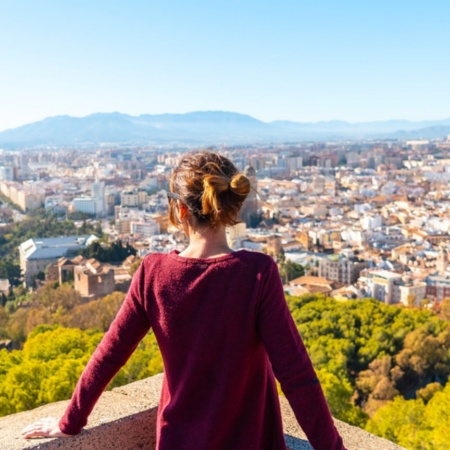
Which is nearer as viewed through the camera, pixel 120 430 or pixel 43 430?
pixel 43 430

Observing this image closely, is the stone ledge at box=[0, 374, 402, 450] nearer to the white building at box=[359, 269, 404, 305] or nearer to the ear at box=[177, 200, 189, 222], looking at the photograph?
the ear at box=[177, 200, 189, 222]

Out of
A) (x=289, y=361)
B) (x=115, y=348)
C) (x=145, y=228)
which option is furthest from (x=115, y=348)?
(x=145, y=228)

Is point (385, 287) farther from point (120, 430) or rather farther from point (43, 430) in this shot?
point (43, 430)

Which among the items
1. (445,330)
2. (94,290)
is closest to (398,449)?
(445,330)

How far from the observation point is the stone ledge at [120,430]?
1195mm

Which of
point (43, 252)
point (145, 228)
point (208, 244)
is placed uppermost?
point (208, 244)

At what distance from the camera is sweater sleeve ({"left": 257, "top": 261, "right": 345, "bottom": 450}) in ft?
3.27

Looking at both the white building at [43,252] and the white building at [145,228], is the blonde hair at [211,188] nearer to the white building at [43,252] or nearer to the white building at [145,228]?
the white building at [43,252]

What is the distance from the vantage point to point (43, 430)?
118cm

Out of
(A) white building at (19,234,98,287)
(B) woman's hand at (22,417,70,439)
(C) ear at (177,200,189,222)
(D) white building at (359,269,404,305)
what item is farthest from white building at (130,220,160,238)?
(C) ear at (177,200,189,222)

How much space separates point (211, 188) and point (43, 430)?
0.55 meters

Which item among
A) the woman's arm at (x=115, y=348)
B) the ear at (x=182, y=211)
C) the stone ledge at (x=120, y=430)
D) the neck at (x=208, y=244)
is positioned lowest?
the stone ledge at (x=120, y=430)

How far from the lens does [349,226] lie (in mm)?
29203

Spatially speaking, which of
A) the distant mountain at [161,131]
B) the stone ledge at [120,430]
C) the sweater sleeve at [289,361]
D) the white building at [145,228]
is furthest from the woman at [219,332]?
the distant mountain at [161,131]
